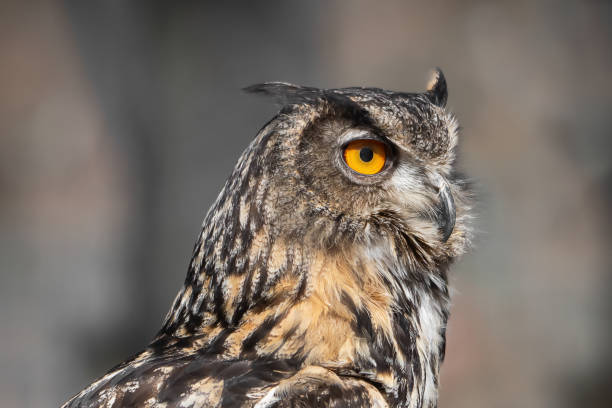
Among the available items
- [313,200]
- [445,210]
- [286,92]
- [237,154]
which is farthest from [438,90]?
[237,154]

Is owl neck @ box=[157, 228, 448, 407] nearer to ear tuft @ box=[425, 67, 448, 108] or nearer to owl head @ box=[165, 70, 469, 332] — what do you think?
owl head @ box=[165, 70, 469, 332]

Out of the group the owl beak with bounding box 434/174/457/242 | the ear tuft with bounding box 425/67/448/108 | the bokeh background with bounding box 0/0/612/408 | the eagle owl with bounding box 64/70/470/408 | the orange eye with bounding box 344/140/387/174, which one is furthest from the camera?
the bokeh background with bounding box 0/0/612/408

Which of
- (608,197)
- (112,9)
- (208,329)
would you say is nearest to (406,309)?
(208,329)

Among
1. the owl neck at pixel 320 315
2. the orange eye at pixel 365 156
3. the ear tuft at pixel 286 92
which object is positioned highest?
the ear tuft at pixel 286 92

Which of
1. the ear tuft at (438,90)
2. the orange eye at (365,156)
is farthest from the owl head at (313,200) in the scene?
the ear tuft at (438,90)

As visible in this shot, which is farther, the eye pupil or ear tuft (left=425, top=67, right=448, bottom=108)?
ear tuft (left=425, top=67, right=448, bottom=108)

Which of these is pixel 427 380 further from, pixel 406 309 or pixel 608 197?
pixel 608 197

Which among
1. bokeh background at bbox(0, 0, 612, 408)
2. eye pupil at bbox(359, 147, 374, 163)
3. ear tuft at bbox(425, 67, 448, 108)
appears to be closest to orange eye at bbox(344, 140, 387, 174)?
eye pupil at bbox(359, 147, 374, 163)

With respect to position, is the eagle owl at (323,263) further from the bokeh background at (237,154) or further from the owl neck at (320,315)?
the bokeh background at (237,154)
